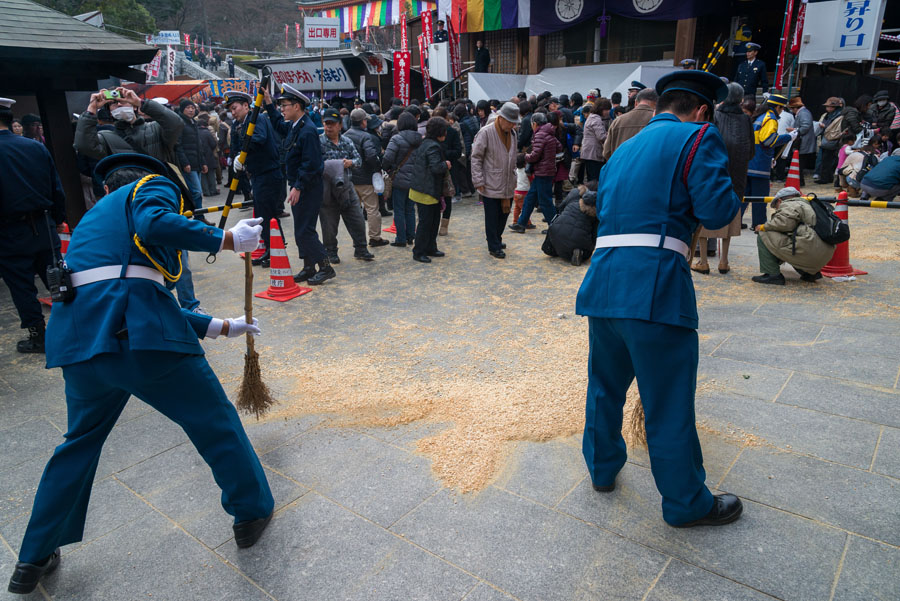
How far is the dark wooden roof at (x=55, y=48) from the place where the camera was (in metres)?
5.06

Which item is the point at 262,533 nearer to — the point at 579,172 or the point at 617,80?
the point at 579,172

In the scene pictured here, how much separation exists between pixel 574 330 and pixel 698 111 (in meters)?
2.74

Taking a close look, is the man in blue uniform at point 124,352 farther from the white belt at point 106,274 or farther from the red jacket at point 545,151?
the red jacket at point 545,151

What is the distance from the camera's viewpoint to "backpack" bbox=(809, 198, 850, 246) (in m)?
5.67

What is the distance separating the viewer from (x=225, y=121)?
1521 cm

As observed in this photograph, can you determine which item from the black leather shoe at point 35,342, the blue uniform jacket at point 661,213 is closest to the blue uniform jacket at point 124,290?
the blue uniform jacket at point 661,213

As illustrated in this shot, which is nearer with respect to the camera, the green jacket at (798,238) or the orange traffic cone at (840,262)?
the green jacket at (798,238)

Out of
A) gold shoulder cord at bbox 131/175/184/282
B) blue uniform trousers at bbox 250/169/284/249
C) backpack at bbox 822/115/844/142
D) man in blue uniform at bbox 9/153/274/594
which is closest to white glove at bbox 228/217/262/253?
man in blue uniform at bbox 9/153/274/594

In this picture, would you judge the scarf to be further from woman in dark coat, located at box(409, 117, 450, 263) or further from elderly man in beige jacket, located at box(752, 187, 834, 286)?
elderly man in beige jacket, located at box(752, 187, 834, 286)

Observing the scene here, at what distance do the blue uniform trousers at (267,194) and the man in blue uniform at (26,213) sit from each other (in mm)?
2009

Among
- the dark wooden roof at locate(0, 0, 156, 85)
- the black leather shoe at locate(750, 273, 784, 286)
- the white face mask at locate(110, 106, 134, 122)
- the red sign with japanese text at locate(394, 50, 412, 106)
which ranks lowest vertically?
the black leather shoe at locate(750, 273, 784, 286)

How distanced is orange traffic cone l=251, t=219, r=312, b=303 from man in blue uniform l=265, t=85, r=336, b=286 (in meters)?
0.29

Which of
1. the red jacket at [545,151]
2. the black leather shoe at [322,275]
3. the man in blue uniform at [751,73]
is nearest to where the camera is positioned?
the black leather shoe at [322,275]

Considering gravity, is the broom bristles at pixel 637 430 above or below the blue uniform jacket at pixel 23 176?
below
